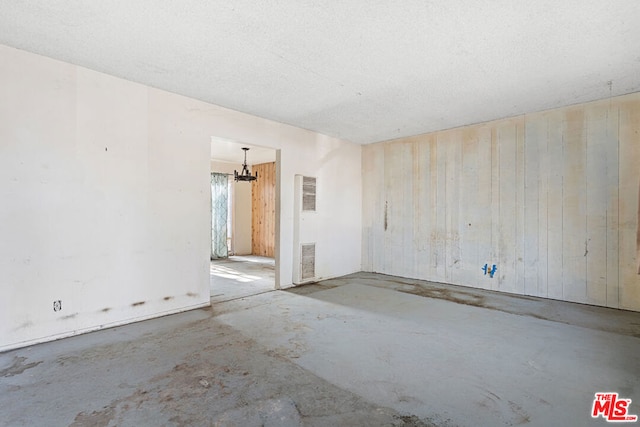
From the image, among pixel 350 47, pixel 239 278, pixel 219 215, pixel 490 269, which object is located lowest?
pixel 239 278

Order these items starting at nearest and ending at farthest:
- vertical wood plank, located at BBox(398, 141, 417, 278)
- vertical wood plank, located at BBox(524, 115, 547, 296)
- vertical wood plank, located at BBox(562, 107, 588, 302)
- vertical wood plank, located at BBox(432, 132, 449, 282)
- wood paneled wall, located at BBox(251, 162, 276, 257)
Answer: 1. vertical wood plank, located at BBox(562, 107, 588, 302)
2. vertical wood plank, located at BBox(524, 115, 547, 296)
3. vertical wood plank, located at BBox(432, 132, 449, 282)
4. vertical wood plank, located at BBox(398, 141, 417, 278)
5. wood paneled wall, located at BBox(251, 162, 276, 257)

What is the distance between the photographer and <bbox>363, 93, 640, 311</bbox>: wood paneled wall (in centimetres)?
380

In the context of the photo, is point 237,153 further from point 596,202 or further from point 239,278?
point 596,202

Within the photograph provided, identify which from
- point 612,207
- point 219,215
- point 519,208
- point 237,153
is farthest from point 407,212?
point 219,215

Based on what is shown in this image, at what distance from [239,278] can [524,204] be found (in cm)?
461

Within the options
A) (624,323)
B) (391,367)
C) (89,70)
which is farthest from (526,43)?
(89,70)

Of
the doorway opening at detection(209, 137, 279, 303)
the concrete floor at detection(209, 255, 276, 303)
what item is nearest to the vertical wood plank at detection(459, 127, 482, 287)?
the concrete floor at detection(209, 255, 276, 303)

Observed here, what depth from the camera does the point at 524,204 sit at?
447 centimetres

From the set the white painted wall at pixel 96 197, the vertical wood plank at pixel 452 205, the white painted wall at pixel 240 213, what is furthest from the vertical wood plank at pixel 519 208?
the white painted wall at pixel 240 213

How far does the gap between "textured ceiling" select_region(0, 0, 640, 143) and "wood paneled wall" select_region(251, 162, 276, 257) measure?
4991mm

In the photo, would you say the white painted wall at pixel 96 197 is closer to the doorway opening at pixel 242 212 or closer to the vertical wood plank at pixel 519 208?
the doorway opening at pixel 242 212

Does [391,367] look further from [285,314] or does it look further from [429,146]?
[429,146]

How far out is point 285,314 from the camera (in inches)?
139

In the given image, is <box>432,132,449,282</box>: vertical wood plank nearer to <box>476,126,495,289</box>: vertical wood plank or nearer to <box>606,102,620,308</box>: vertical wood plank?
<box>476,126,495,289</box>: vertical wood plank
